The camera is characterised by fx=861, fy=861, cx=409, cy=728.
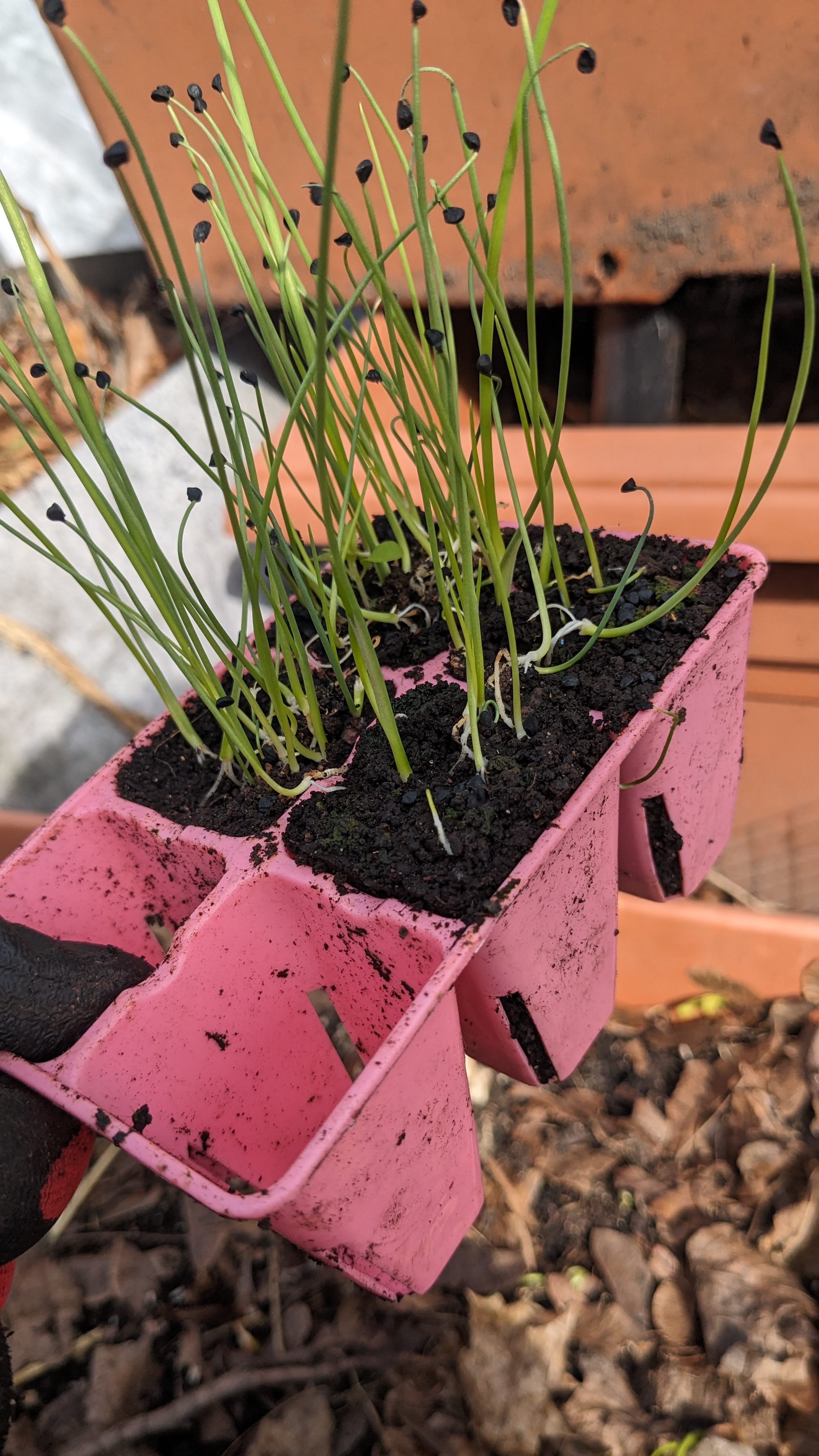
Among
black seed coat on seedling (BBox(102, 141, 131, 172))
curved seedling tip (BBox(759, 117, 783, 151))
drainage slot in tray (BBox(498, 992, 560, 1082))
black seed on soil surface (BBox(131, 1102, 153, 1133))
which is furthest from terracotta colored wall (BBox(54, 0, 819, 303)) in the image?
black seed on soil surface (BBox(131, 1102, 153, 1133))

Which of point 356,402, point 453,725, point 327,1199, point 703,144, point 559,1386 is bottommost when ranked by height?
point 559,1386

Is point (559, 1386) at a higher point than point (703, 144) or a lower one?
lower

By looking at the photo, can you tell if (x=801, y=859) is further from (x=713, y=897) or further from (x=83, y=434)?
(x=83, y=434)

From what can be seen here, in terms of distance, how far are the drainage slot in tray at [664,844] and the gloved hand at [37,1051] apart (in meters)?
0.39

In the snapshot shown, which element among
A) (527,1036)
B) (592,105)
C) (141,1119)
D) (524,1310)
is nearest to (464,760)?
(527,1036)

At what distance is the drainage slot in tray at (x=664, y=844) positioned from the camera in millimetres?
654

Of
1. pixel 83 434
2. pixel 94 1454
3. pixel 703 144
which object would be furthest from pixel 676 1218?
pixel 703 144

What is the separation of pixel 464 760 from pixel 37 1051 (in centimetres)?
31

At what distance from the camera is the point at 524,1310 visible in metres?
0.90

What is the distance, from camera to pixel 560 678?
0.61 metres

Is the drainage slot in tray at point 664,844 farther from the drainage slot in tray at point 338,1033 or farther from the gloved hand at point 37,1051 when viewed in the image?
the drainage slot in tray at point 338,1033

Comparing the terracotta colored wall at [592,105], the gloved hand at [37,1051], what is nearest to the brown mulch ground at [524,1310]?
the gloved hand at [37,1051]

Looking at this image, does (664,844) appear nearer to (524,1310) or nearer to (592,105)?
(524,1310)

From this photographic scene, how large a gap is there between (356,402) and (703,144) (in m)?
0.66
